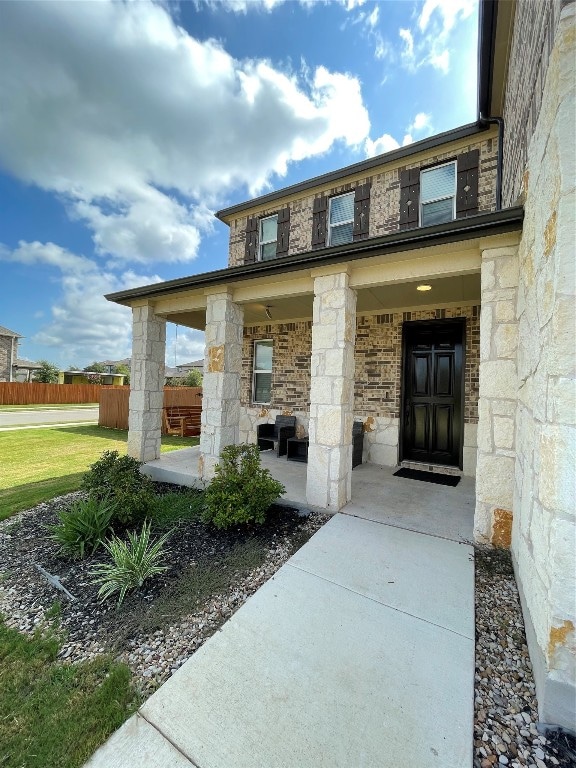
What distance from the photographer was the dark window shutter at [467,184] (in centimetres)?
586

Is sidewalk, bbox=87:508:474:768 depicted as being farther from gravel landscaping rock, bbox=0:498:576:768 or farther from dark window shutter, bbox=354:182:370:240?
dark window shutter, bbox=354:182:370:240

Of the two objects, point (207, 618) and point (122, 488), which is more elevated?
point (122, 488)

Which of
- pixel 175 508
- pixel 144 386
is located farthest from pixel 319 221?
pixel 175 508

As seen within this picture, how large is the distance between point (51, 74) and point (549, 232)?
9.38 metres

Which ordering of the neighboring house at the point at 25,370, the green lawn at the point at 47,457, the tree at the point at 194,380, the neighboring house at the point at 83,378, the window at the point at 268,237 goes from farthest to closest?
the neighboring house at the point at 83,378, the tree at the point at 194,380, the neighboring house at the point at 25,370, the window at the point at 268,237, the green lawn at the point at 47,457

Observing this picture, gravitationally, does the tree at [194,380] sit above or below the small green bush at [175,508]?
above

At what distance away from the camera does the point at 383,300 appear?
5.45 metres

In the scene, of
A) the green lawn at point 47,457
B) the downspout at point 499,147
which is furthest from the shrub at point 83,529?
the downspout at point 499,147

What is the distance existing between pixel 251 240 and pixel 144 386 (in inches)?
200

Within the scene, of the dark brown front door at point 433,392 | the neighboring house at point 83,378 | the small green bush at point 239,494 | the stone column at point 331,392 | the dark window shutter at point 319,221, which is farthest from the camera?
the neighboring house at point 83,378

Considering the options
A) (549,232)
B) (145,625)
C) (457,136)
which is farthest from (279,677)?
(457,136)

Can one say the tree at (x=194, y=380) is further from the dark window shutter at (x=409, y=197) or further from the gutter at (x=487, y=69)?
the gutter at (x=487, y=69)

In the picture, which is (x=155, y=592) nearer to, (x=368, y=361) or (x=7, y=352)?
(x=368, y=361)

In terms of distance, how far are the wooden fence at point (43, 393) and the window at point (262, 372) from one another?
16804 mm
